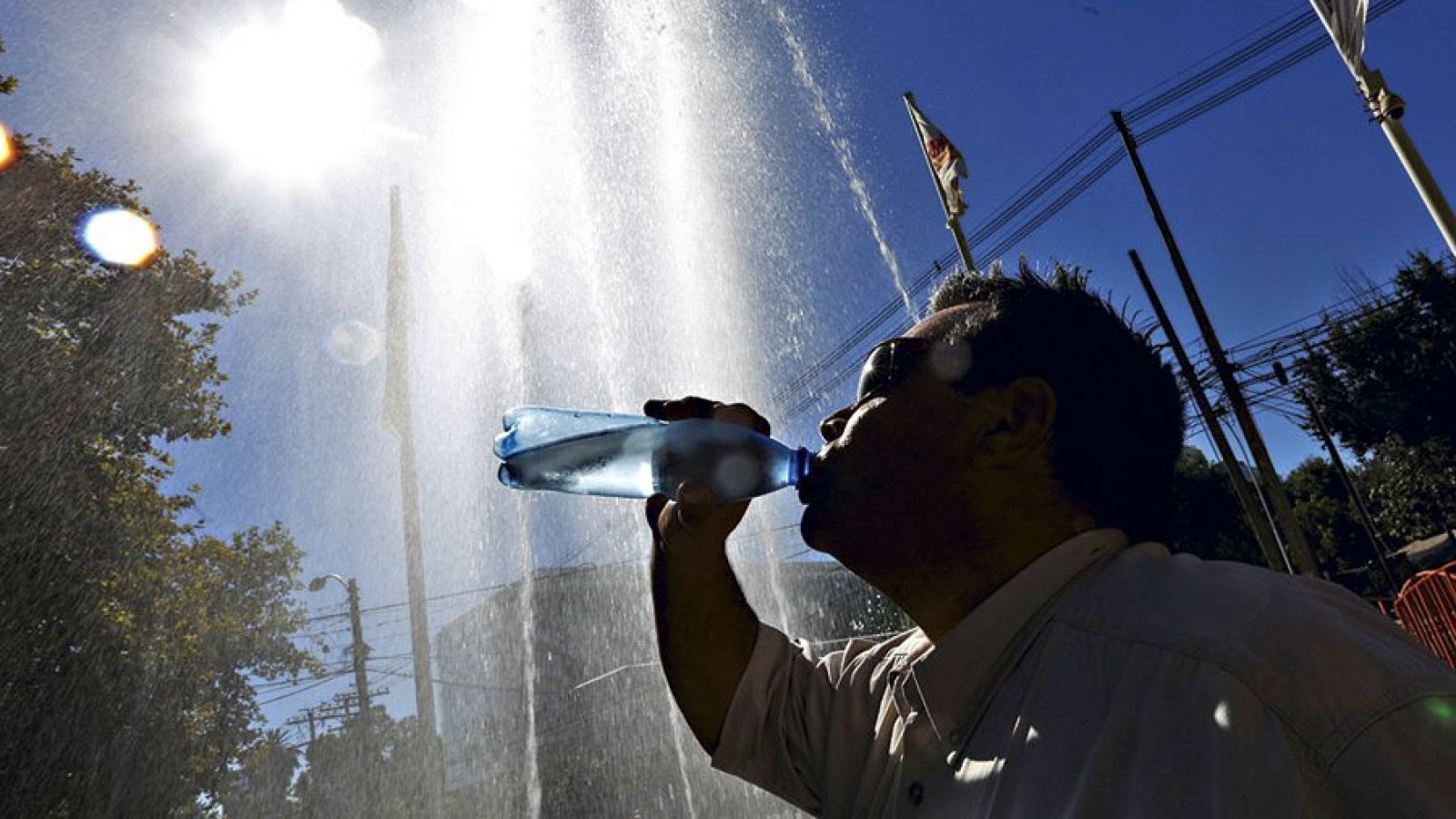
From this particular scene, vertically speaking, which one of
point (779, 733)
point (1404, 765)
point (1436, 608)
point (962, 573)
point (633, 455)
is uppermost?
point (633, 455)

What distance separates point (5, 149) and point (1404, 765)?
13834 millimetres

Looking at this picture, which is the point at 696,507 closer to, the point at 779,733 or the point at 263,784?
the point at 779,733

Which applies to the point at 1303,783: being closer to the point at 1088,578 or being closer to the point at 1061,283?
the point at 1088,578

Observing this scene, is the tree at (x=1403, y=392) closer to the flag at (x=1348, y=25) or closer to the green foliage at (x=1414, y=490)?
the green foliage at (x=1414, y=490)

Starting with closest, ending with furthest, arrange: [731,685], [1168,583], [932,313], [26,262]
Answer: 1. [1168,583]
2. [731,685]
3. [932,313]
4. [26,262]

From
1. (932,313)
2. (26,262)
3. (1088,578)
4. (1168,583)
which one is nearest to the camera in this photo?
(1168,583)

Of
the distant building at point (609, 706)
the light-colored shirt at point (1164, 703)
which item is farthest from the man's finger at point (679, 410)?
the distant building at point (609, 706)

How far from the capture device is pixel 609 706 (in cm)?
1644

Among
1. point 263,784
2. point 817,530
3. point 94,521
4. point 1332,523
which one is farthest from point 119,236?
point 1332,523

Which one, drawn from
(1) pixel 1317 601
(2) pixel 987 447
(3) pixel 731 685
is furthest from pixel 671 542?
(1) pixel 1317 601

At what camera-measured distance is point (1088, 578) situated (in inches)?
52.9

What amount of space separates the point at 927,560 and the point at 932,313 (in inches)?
26.9

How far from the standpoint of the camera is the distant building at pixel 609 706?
10836 mm

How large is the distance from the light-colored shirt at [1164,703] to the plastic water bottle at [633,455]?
65 cm
